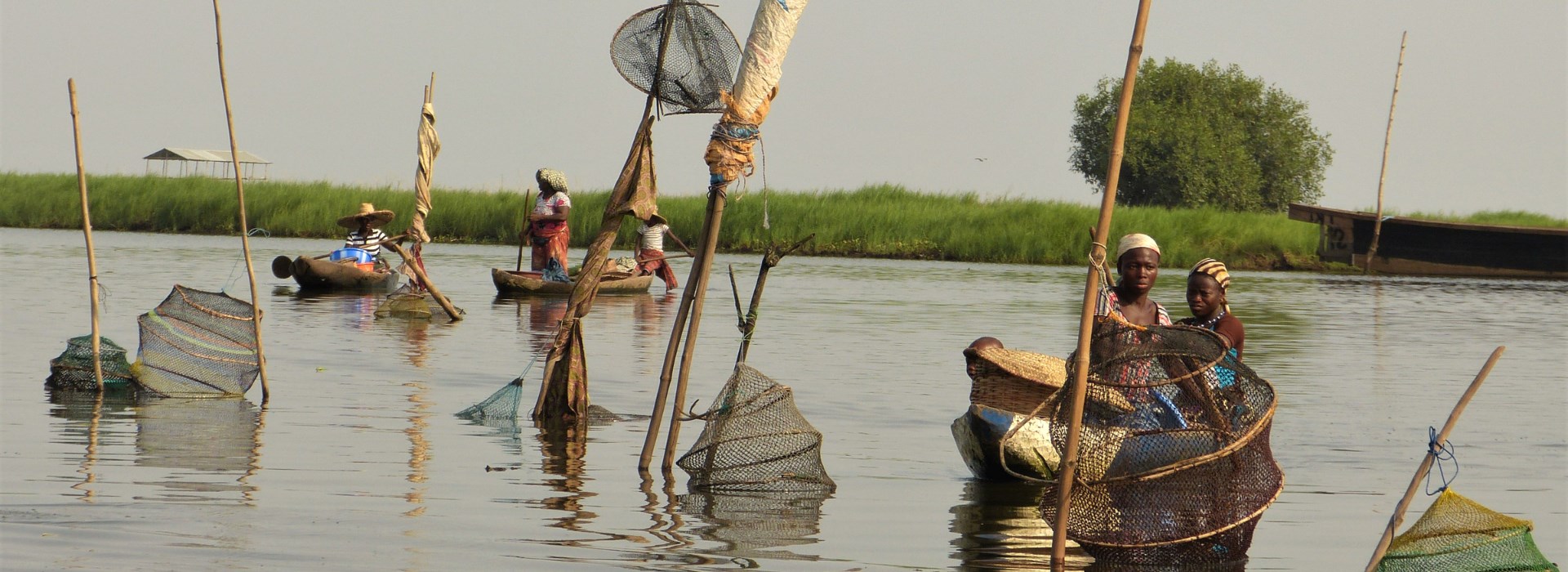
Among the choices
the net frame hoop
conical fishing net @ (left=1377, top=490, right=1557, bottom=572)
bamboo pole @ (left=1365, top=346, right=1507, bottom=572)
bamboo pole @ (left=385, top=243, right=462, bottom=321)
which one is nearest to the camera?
bamboo pole @ (left=1365, top=346, right=1507, bottom=572)

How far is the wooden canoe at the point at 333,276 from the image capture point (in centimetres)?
1886

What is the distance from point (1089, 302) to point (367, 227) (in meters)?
14.8

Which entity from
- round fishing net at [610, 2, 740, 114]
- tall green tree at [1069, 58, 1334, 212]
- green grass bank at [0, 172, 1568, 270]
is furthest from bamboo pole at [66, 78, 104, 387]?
tall green tree at [1069, 58, 1334, 212]

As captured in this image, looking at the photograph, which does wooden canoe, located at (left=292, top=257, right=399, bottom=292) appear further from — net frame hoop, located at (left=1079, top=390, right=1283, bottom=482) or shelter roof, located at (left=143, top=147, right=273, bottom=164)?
shelter roof, located at (left=143, top=147, right=273, bottom=164)

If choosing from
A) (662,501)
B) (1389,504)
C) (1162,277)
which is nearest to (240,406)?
(662,501)

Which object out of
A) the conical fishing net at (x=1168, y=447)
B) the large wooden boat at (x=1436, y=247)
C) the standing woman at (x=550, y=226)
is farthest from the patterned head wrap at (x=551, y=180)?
the large wooden boat at (x=1436, y=247)

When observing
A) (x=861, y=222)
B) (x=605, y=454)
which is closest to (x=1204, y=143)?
(x=861, y=222)

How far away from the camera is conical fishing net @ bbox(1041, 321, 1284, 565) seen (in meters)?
5.46

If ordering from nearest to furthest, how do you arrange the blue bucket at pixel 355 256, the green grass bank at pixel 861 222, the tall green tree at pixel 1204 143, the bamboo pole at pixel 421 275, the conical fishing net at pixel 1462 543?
1. the conical fishing net at pixel 1462 543
2. the bamboo pole at pixel 421 275
3. the blue bucket at pixel 355 256
4. the green grass bank at pixel 861 222
5. the tall green tree at pixel 1204 143

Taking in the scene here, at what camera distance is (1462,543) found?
517cm

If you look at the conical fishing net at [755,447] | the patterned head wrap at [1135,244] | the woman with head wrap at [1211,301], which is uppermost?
the patterned head wrap at [1135,244]

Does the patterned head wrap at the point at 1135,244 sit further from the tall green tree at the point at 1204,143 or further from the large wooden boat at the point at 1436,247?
the tall green tree at the point at 1204,143

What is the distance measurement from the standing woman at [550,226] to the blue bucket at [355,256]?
1906 millimetres

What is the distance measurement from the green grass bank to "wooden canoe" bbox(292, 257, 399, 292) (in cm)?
1447
